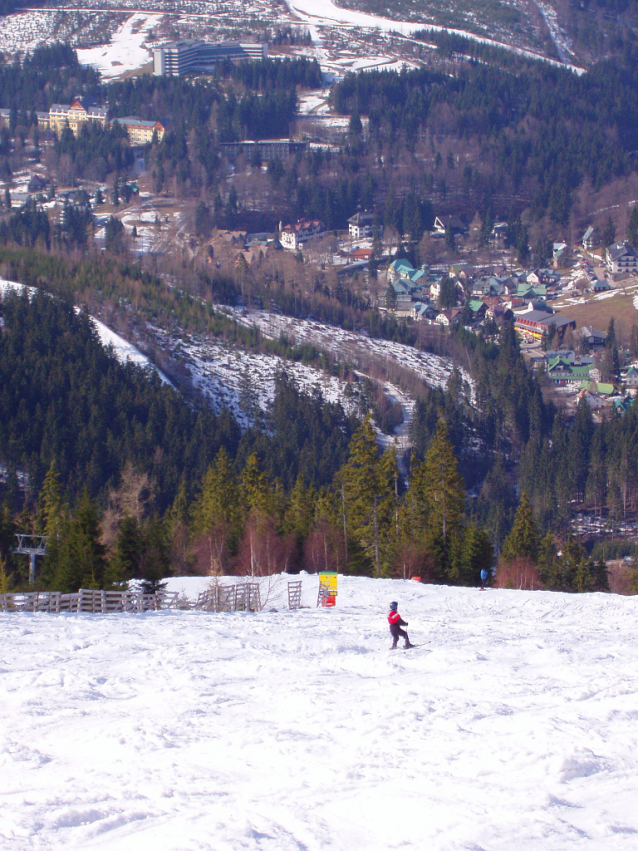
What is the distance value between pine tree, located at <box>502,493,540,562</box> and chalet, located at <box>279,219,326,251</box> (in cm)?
13424

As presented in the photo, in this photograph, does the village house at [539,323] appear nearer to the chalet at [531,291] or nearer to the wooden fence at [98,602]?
the chalet at [531,291]

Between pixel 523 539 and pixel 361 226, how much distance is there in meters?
150

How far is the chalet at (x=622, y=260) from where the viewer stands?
16162 cm

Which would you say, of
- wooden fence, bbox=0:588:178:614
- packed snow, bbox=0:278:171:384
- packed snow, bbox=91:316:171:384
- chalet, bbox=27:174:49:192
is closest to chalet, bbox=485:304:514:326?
packed snow, bbox=91:316:171:384

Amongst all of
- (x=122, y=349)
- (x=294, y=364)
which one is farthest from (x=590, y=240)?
(x=122, y=349)

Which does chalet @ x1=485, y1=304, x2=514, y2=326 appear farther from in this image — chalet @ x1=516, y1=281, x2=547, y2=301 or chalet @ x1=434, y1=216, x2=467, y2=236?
chalet @ x1=434, y1=216, x2=467, y2=236

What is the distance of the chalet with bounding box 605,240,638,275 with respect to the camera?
530ft

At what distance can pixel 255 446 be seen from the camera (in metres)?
86.6

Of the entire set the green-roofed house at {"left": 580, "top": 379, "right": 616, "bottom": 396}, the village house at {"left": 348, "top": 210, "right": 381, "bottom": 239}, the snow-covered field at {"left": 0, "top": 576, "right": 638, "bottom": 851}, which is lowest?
the snow-covered field at {"left": 0, "top": 576, "right": 638, "bottom": 851}

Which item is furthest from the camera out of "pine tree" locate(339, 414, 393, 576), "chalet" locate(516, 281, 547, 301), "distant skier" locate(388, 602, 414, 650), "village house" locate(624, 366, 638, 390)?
"chalet" locate(516, 281, 547, 301)

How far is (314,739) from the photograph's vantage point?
45.3 ft

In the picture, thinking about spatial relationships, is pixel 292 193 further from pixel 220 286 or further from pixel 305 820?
pixel 305 820

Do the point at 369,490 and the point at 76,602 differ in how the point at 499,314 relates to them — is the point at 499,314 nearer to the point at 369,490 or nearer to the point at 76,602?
the point at 369,490

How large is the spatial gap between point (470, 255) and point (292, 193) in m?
43.4
